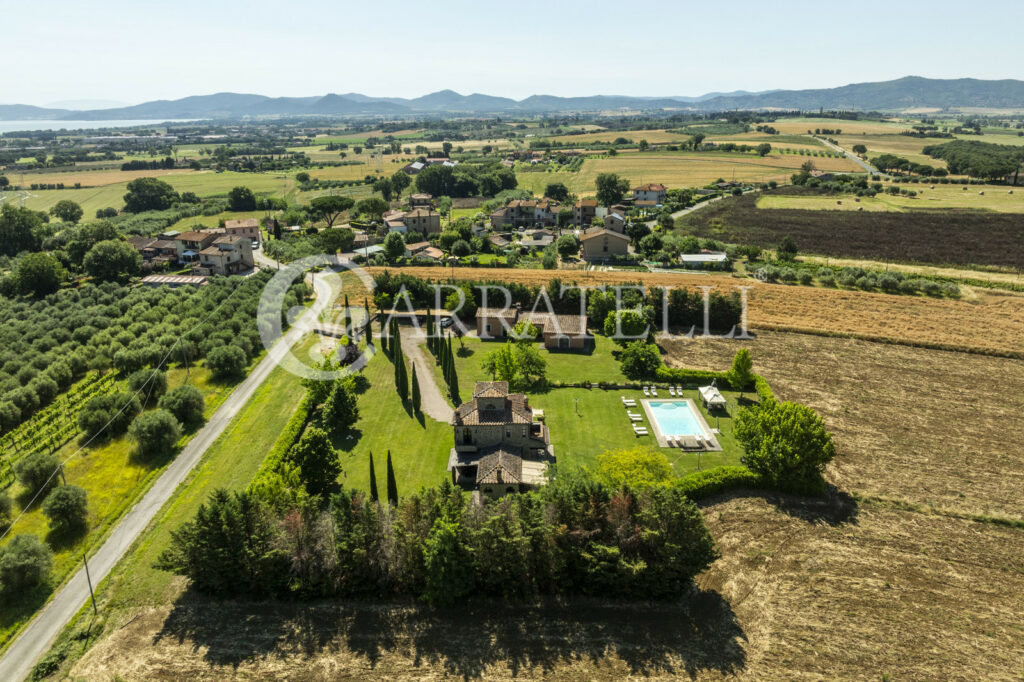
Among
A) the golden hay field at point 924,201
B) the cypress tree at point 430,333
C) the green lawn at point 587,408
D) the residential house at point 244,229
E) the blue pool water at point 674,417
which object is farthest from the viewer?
the golden hay field at point 924,201

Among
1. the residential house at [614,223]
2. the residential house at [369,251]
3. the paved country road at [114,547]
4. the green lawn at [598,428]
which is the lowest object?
the paved country road at [114,547]

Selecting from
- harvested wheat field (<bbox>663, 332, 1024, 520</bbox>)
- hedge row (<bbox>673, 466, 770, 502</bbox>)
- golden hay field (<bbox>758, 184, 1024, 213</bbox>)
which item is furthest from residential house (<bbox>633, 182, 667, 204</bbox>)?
hedge row (<bbox>673, 466, 770, 502</bbox>)

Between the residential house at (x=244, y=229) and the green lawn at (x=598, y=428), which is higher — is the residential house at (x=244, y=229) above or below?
above

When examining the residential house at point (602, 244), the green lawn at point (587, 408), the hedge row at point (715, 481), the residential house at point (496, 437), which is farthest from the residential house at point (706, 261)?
the residential house at point (496, 437)

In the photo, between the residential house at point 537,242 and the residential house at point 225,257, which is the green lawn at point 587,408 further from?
the residential house at point 225,257

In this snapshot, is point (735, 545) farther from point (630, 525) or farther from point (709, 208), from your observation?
point (709, 208)

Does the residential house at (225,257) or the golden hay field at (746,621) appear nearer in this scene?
the golden hay field at (746,621)

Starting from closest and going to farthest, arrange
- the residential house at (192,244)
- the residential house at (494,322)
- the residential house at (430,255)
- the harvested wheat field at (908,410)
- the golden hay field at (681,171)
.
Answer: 1. the harvested wheat field at (908,410)
2. the residential house at (494,322)
3. the residential house at (192,244)
4. the residential house at (430,255)
5. the golden hay field at (681,171)
